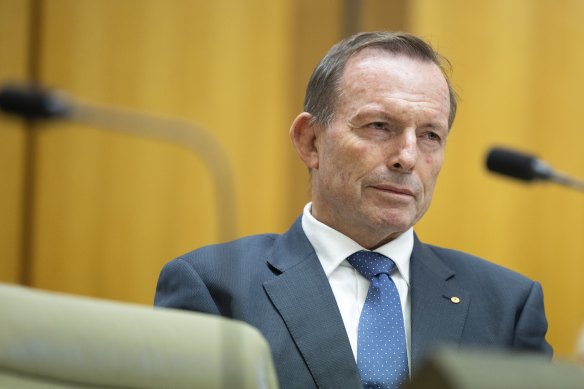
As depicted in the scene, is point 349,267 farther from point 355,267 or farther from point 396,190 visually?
point 396,190

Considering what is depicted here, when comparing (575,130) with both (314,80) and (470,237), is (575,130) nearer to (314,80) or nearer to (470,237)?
(470,237)

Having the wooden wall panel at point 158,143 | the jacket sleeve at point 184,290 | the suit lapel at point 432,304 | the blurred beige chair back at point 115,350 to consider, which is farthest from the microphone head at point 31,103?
the wooden wall panel at point 158,143

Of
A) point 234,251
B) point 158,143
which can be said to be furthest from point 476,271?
point 158,143

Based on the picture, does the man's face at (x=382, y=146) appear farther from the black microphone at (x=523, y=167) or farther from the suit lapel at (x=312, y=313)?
the black microphone at (x=523, y=167)

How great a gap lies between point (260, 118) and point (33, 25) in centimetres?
80

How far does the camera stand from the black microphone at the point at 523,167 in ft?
5.35

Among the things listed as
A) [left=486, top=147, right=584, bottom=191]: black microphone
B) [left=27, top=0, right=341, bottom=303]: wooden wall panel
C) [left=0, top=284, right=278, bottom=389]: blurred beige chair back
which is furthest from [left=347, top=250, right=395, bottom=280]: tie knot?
[left=27, top=0, right=341, bottom=303]: wooden wall panel

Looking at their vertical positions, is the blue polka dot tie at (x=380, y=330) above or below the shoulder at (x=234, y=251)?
below

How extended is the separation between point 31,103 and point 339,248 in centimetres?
96

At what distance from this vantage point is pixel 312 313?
188 centimetres

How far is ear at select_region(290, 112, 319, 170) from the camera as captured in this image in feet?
7.09

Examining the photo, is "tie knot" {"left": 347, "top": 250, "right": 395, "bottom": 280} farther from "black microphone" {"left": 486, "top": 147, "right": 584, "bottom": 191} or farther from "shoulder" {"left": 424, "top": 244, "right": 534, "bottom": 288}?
"black microphone" {"left": 486, "top": 147, "right": 584, "bottom": 191}

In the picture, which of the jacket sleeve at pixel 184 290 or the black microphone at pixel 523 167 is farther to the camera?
the jacket sleeve at pixel 184 290

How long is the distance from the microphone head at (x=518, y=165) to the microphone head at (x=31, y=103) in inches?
31.7
